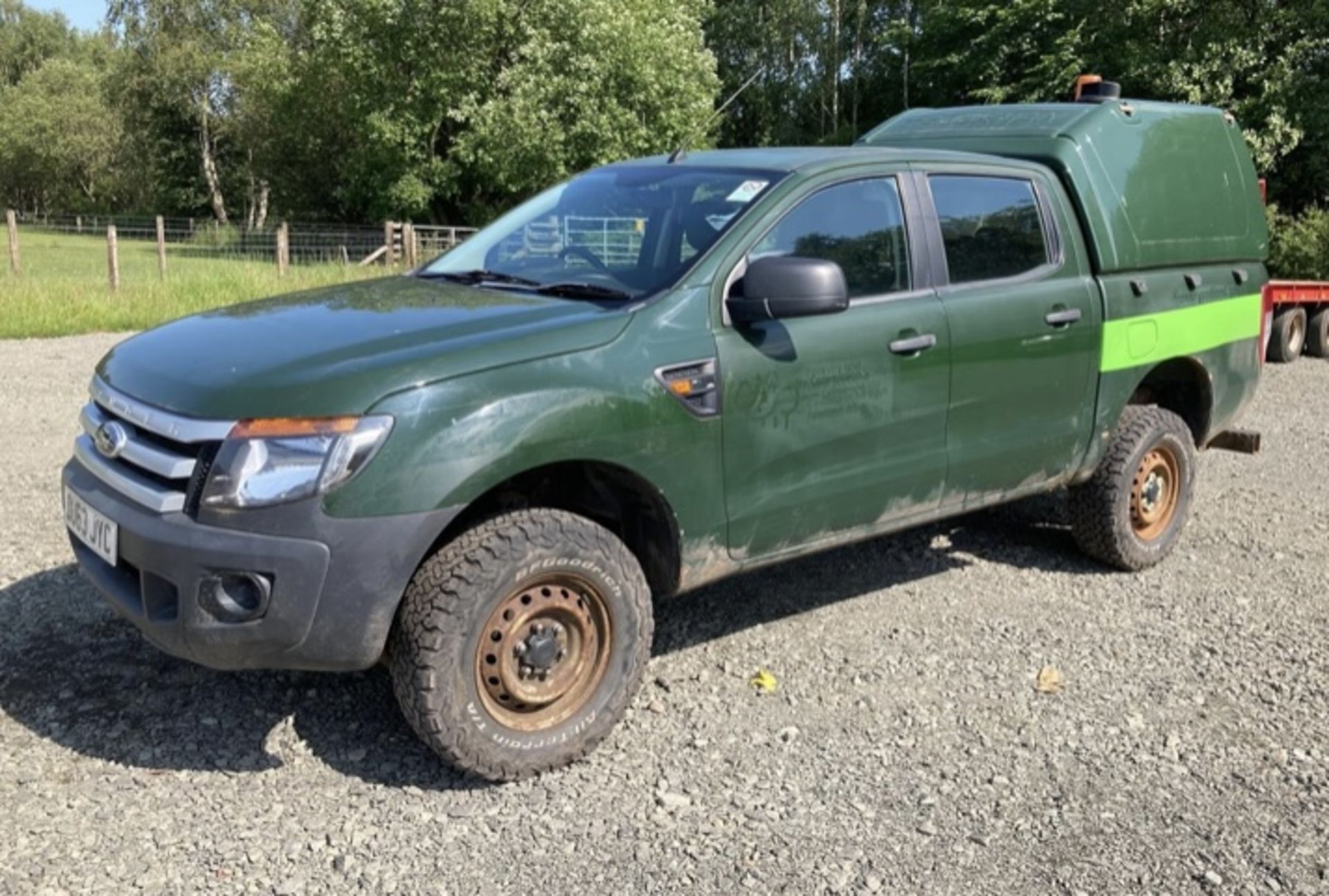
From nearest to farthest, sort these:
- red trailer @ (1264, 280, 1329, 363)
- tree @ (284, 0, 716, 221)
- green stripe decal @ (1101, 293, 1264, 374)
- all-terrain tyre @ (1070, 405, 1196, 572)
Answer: green stripe decal @ (1101, 293, 1264, 374) → all-terrain tyre @ (1070, 405, 1196, 572) → red trailer @ (1264, 280, 1329, 363) → tree @ (284, 0, 716, 221)

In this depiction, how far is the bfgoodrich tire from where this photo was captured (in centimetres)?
339

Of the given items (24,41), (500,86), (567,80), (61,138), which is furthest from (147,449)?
(24,41)

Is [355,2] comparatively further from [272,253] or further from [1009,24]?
[1009,24]

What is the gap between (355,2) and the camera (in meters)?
33.6

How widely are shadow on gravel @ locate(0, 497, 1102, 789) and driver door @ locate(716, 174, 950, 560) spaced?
2.97ft

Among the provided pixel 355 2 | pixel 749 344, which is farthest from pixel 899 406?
pixel 355 2

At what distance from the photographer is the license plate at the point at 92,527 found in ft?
11.3

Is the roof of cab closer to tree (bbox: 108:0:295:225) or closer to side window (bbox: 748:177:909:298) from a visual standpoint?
side window (bbox: 748:177:909:298)

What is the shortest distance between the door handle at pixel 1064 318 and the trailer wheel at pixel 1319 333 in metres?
10.9

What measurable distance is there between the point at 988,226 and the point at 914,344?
0.80m

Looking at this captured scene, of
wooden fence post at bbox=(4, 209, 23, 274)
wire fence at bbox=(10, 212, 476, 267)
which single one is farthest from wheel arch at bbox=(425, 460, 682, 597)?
wooden fence post at bbox=(4, 209, 23, 274)

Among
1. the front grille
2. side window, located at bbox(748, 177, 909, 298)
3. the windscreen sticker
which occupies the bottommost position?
the front grille

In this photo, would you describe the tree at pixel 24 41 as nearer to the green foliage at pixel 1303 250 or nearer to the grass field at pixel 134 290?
the grass field at pixel 134 290

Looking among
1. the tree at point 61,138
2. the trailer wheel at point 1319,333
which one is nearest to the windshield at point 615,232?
the trailer wheel at point 1319,333
